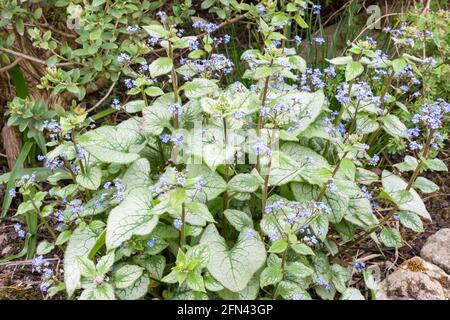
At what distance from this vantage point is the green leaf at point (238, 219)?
6.62ft

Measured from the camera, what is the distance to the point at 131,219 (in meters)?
1.81

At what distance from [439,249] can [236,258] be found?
1.12 m

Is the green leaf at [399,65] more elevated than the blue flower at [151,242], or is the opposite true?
the green leaf at [399,65]

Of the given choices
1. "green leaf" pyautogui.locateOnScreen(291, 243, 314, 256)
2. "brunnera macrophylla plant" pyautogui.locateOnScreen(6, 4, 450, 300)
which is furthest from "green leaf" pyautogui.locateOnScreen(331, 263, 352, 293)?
"green leaf" pyautogui.locateOnScreen(291, 243, 314, 256)

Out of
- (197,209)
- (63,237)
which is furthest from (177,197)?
(63,237)

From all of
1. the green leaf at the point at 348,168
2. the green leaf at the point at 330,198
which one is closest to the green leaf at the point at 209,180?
the green leaf at the point at 330,198

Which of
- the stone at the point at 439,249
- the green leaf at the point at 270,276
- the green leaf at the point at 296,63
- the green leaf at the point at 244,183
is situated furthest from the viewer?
the stone at the point at 439,249

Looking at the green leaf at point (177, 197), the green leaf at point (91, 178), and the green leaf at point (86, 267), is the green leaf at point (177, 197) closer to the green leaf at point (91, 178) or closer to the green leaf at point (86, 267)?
the green leaf at point (86, 267)

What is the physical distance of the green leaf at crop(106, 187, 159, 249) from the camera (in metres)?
1.76

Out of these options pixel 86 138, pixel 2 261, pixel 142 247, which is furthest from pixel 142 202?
pixel 2 261

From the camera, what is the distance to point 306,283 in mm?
2057

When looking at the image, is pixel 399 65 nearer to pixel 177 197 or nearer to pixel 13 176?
pixel 177 197

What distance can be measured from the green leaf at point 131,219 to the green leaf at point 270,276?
0.44 meters
